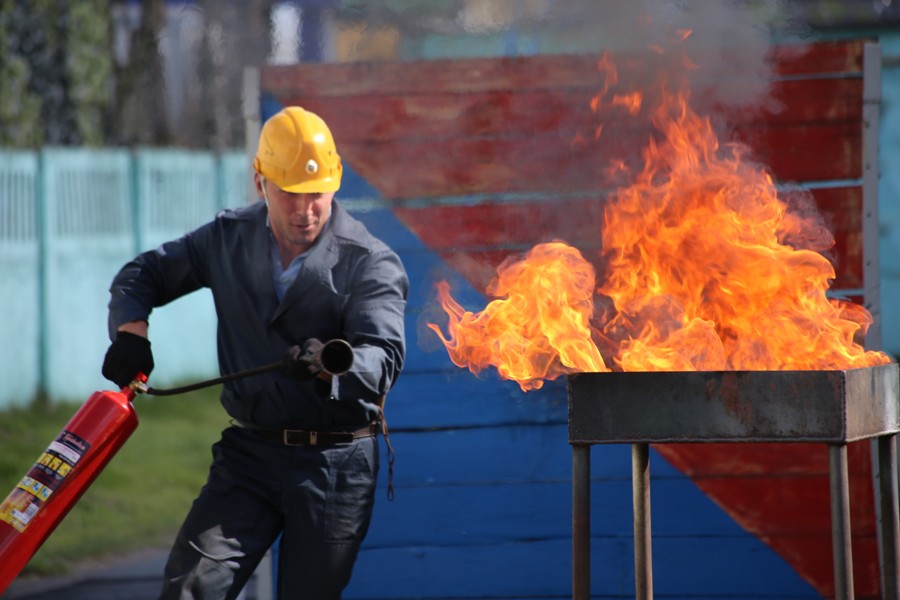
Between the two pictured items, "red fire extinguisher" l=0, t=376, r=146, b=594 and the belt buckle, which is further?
the belt buckle

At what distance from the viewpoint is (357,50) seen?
6.84 meters

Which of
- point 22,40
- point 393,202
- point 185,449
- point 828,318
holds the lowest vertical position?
point 185,449

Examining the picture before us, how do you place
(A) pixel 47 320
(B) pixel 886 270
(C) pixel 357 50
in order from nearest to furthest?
(C) pixel 357 50 → (A) pixel 47 320 → (B) pixel 886 270

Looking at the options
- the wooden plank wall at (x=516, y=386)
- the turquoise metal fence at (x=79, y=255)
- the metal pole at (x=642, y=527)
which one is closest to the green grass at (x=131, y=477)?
the turquoise metal fence at (x=79, y=255)

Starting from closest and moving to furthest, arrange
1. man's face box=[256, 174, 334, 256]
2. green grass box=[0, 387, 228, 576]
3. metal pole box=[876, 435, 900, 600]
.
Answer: man's face box=[256, 174, 334, 256], metal pole box=[876, 435, 900, 600], green grass box=[0, 387, 228, 576]

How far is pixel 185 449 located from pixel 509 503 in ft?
18.9

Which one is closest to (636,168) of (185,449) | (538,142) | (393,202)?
(538,142)

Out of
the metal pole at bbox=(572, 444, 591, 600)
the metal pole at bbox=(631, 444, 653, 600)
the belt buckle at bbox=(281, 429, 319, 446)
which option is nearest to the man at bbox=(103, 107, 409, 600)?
the belt buckle at bbox=(281, 429, 319, 446)

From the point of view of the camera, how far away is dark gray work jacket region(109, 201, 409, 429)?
4.80m

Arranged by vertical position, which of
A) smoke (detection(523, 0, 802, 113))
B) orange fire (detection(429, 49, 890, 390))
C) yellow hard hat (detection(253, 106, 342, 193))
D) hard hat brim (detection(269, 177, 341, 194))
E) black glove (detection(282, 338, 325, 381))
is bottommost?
black glove (detection(282, 338, 325, 381))

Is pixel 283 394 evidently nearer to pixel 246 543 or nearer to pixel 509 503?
pixel 246 543

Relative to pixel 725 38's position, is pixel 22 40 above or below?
above

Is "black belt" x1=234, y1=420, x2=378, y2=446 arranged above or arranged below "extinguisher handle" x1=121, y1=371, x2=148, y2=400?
below

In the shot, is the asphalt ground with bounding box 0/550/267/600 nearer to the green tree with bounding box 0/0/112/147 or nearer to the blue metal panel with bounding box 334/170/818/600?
the blue metal panel with bounding box 334/170/818/600
